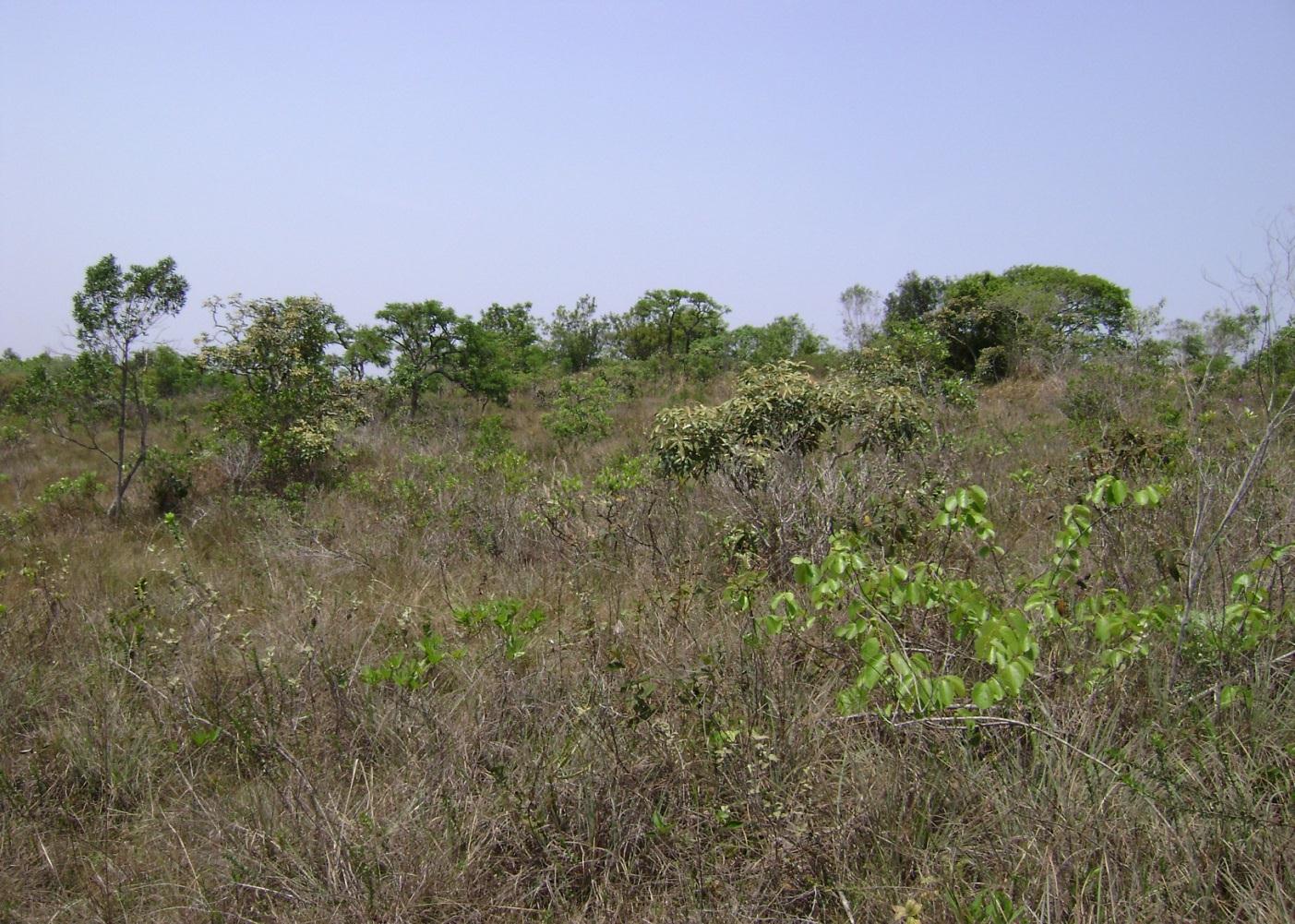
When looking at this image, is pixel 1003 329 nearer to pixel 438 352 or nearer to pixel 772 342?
pixel 772 342

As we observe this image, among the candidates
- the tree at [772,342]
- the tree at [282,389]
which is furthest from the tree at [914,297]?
the tree at [282,389]

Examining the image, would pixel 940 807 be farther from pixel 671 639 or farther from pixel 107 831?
pixel 107 831

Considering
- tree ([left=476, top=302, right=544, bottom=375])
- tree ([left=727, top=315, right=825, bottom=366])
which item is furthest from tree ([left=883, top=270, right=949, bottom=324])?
tree ([left=476, top=302, right=544, bottom=375])

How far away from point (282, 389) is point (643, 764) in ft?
29.2

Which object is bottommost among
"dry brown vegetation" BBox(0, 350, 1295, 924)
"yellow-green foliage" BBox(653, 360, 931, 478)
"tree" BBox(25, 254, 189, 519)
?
"dry brown vegetation" BBox(0, 350, 1295, 924)

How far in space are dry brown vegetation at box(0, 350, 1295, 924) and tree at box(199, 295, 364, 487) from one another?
4.59 m

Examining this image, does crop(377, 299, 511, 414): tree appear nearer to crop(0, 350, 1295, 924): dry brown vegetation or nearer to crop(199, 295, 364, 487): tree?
crop(199, 295, 364, 487): tree

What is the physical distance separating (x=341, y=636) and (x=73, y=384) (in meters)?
7.07

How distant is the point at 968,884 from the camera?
75.6 inches

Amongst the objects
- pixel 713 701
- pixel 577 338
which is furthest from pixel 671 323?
pixel 713 701

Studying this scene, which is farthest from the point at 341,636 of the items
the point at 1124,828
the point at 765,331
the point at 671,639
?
the point at 765,331

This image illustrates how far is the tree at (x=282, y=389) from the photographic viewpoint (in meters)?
9.12

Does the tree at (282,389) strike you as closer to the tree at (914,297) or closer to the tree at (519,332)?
the tree at (519,332)

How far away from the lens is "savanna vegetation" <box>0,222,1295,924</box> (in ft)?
6.58
